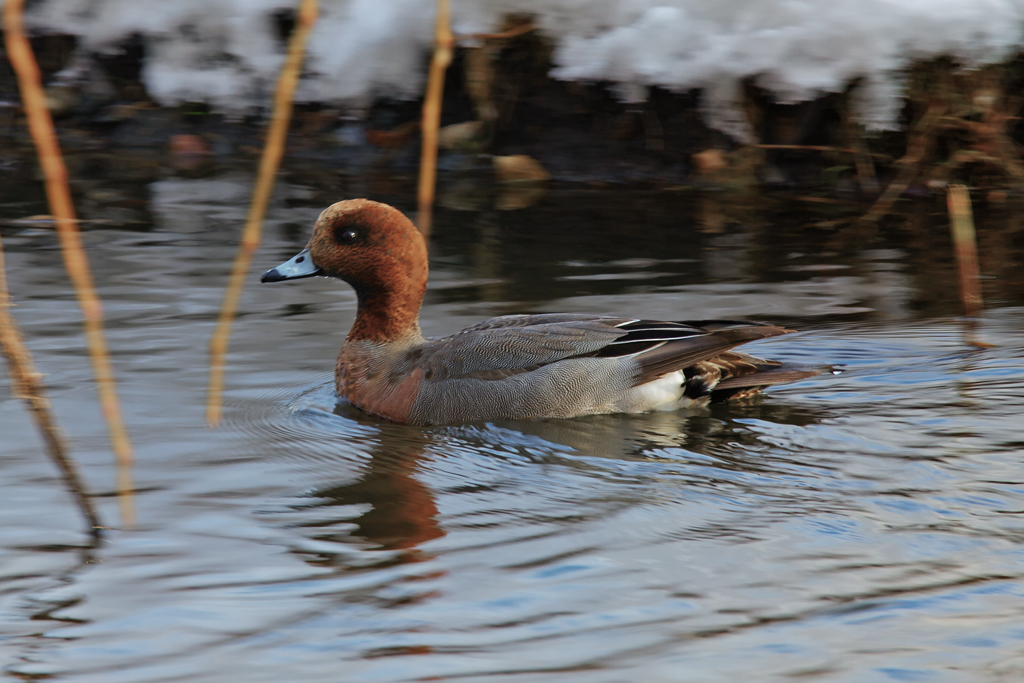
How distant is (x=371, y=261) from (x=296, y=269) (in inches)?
12.6

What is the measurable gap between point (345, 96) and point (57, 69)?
297cm

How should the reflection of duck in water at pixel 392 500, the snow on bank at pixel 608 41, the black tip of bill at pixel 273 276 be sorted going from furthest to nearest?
the snow on bank at pixel 608 41 → the black tip of bill at pixel 273 276 → the reflection of duck in water at pixel 392 500

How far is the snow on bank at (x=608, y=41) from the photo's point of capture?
8531mm

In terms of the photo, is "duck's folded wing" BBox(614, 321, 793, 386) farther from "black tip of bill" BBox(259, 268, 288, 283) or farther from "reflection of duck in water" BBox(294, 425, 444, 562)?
"black tip of bill" BBox(259, 268, 288, 283)

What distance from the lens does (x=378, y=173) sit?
985 cm

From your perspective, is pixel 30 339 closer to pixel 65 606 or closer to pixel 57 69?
pixel 65 606

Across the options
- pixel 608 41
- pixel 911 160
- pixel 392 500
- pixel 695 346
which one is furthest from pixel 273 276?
pixel 911 160

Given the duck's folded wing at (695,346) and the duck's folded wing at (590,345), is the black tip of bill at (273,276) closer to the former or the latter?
the duck's folded wing at (590,345)

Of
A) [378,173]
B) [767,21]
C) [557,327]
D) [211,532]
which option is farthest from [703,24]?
[211,532]

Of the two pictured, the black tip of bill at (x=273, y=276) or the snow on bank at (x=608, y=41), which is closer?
the black tip of bill at (x=273, y=276)

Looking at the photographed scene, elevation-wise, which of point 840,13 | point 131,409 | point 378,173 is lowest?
point 131,409

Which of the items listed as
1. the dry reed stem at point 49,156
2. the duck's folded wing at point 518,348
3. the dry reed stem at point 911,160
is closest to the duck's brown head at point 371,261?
the duck's folded wing at point 518,348

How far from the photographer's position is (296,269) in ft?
17.5

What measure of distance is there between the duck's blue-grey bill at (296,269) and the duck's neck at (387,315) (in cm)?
25
